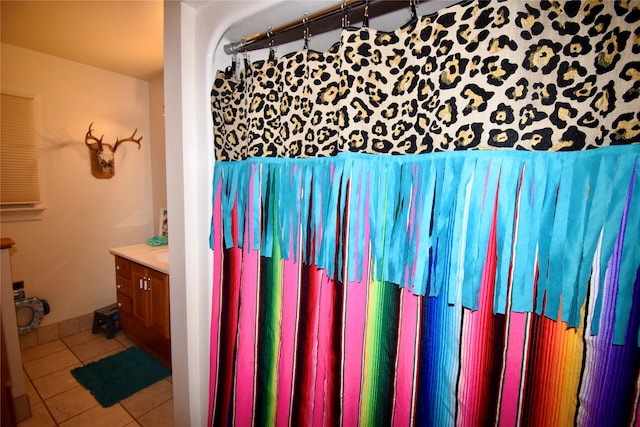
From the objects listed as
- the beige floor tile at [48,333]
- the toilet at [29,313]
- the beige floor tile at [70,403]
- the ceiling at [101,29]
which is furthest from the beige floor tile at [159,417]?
the ceiling at [101,29]

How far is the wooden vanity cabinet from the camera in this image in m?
1.90

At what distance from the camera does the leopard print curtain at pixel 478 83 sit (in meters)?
0.48

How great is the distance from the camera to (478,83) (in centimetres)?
55

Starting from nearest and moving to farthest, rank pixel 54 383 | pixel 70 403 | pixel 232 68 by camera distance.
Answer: pixel 232 68, pixel 70 403, pixel 54 383

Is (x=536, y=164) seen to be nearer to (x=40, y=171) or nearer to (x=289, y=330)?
(x=289, y=330)

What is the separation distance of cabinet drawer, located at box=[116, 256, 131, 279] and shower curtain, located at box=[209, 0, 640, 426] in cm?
183

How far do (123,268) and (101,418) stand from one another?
104cm

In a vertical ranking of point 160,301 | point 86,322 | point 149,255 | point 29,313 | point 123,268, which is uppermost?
point 149,255

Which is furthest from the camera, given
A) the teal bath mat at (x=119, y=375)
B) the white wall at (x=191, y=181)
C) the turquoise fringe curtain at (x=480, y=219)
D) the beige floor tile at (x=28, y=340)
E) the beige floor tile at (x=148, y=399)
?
the beige floor tile at (x=28, y=340)

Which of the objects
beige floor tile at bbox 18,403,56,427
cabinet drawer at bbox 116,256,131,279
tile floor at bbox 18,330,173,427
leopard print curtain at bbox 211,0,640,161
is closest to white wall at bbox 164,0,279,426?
leopard print curtain at bbox 211,0,640,161

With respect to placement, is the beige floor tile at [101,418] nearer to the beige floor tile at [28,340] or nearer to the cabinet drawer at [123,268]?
the cabinet drawer at [123,268]

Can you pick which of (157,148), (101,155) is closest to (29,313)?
(101,155)

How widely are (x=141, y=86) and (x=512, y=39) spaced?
328 centimetres

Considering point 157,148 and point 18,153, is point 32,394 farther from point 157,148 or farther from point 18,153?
point 157,148
